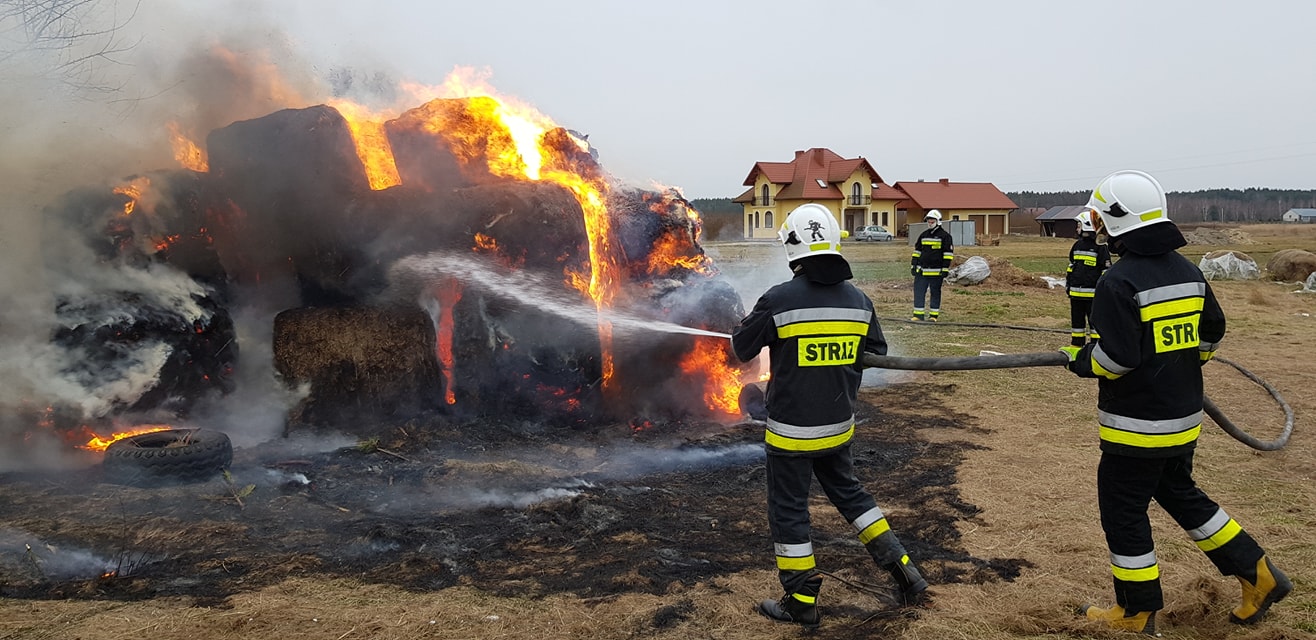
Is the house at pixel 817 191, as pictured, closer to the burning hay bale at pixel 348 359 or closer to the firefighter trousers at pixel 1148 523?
the burning hay bale at pixel 348 359

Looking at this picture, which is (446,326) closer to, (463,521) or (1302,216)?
(463,521)

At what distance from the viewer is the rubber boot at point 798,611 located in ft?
14.9

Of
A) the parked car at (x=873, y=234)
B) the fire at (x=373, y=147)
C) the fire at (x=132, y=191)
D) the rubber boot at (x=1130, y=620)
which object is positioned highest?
the fire at (x=373, y=147)

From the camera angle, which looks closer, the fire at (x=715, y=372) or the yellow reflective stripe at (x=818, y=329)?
the yellow reflective stripe at (x=818, y=329)

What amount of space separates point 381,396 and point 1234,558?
7.83 m

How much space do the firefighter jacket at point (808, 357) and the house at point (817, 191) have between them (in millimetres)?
51393

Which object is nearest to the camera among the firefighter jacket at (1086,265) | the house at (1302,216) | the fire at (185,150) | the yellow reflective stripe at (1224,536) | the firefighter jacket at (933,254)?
the yellow reflective stripe at (1224,536)

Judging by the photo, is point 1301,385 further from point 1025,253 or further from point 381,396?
point 1025,253

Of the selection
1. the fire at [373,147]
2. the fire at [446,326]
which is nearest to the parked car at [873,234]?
the fire at [373,147]

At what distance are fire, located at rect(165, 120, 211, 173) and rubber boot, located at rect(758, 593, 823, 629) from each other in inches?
359

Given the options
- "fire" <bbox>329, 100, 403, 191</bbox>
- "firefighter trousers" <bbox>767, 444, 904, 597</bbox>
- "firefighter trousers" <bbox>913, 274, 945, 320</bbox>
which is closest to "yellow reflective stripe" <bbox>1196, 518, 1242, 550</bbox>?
"firefighter trousers" <bbox>767, 444, 904, 597</bbox>

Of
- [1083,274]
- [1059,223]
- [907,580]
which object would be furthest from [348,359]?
[1059,223]

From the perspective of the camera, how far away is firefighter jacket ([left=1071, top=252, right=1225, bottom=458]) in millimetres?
4191

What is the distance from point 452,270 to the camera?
30.5ft
